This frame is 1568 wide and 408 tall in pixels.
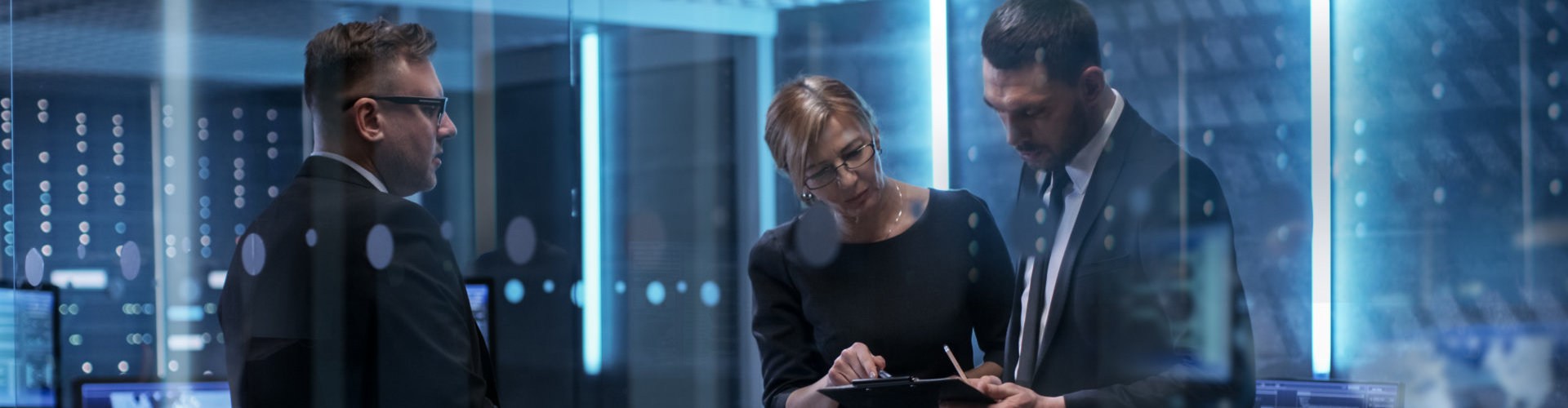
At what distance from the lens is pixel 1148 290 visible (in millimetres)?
1371

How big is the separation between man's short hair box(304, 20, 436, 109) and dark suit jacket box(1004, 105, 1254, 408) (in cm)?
97

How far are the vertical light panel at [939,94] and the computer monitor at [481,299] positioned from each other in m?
1.37

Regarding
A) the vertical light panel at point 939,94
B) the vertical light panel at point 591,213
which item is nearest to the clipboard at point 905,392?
the vertical light panel at point 939,94

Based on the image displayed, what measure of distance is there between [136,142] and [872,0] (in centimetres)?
170

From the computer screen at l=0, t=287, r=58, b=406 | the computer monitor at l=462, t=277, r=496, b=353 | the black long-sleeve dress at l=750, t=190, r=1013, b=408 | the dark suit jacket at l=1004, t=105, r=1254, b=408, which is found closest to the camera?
the dark suit jacket at l=1004, t=105, r=1254, b=408

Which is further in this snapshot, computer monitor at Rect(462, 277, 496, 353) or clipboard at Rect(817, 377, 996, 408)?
computer monitor at Rect(462, 277, 496, 353)

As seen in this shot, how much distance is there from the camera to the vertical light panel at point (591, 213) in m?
3.60

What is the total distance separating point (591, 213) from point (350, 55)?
2028mm

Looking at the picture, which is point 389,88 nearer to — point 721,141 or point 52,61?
point 52,61

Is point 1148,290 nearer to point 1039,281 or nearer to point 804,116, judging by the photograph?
point 1039,281

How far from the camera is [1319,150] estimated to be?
1.89 meters

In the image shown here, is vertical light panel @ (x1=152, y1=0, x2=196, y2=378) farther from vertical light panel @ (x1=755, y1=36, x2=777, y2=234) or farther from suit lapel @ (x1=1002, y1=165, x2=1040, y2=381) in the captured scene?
suit lapel @ (x1=1002, y1=165, x2=1040, y2=381)

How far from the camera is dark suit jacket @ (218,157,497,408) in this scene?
1440 mm

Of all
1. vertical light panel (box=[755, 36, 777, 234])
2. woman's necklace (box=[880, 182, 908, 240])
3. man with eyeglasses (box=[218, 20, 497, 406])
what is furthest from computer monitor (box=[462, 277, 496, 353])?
woman's necklace (box=[880, 182, 908, 240])
